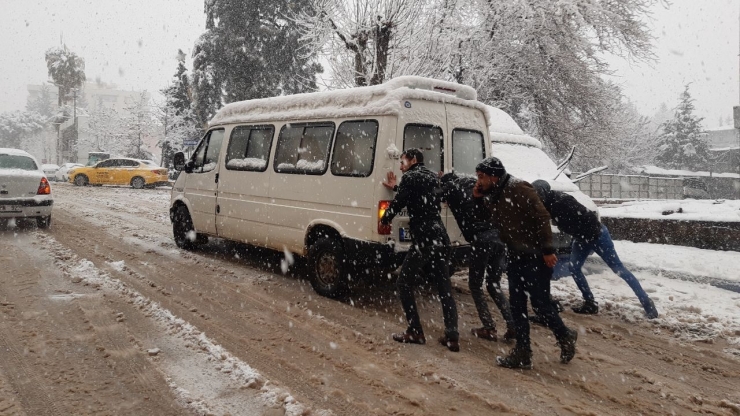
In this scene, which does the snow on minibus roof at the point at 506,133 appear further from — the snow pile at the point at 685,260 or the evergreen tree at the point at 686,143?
the evergreen tree at the point at 686,143

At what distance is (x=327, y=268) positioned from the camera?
623 centimetres

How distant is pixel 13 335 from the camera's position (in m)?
4.61

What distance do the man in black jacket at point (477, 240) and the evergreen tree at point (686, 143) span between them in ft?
183

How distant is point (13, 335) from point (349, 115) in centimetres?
401

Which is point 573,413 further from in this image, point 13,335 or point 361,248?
point 13,335

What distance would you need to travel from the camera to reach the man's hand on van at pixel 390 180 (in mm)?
5367

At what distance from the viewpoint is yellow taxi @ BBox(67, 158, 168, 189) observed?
26.7 meters

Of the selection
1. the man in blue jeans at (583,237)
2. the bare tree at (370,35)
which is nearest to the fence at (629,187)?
the bare tree at (370,35)

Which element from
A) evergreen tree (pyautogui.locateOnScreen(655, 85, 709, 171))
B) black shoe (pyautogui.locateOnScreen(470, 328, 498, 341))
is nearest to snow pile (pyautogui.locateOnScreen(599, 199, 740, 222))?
black shoe (pyautogui.locateOnScreen(470, 328, 498, 341))

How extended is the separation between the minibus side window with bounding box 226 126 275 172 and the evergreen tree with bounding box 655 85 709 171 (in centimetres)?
5555

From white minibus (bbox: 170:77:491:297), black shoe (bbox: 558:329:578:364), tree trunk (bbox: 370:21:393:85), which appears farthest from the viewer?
tree trunk (bbox: 370:21:393:85)

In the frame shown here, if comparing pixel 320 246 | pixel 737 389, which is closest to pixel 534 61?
pixel 320 246

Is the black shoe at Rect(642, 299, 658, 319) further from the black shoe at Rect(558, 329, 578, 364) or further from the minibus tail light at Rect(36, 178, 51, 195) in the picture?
the minibus tail light at Rect(36, 178, 51, 195)

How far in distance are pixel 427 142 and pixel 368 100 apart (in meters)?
0.84
